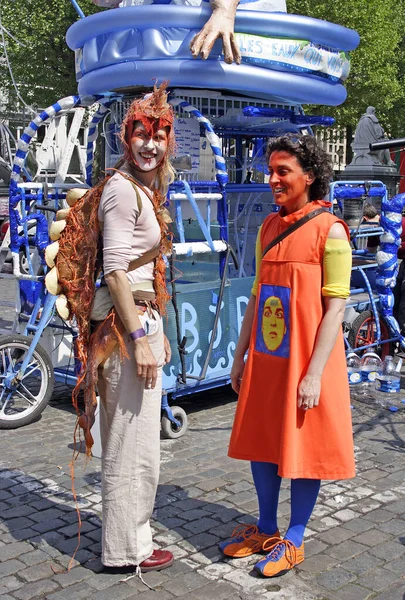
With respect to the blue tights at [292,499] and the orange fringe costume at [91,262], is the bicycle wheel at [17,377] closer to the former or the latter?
the orange fringe costume at [91,262]

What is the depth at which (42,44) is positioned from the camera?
22125mm

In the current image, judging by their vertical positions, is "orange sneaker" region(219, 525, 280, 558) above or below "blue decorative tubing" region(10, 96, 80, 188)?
below

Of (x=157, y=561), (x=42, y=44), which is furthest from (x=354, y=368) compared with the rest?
(x=42, y=44)

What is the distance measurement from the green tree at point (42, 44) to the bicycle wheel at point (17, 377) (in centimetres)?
1761

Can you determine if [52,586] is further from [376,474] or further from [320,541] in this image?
[376,474]

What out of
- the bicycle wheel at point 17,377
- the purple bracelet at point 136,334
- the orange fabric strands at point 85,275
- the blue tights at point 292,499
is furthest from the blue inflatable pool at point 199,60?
the blue tights at point 292,499

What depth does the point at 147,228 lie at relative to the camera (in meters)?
3.18

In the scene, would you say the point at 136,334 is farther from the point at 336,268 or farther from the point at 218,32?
the point at 218,32

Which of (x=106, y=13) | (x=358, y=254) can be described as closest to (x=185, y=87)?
(x=106, y=13)

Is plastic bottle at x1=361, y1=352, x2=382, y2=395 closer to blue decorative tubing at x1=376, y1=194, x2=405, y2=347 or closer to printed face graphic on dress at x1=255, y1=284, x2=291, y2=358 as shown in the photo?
blue decorative tubing at x1=376, y1=194, x2=405, y2=347

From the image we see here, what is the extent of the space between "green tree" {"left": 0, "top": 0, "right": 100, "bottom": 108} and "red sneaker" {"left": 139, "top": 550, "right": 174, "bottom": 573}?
19887 millimetres

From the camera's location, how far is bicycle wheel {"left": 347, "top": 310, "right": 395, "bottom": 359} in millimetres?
7055

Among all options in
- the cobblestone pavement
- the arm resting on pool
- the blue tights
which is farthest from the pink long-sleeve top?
the arm resting on pool

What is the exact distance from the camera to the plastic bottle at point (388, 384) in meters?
6.27
